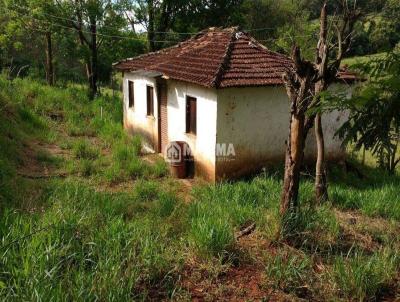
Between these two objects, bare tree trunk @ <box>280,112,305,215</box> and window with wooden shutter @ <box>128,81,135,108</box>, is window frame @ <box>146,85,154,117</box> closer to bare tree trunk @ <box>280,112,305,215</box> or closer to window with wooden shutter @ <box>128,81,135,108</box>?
window with wooden shutter @ <box>128,81,135,108</box>

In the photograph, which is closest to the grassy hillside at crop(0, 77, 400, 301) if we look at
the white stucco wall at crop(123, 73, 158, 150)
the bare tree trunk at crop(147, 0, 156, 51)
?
the white stucco wall at crop(123, 73, 158, 150)

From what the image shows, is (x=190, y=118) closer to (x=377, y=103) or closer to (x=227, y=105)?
(x=227, y=105)

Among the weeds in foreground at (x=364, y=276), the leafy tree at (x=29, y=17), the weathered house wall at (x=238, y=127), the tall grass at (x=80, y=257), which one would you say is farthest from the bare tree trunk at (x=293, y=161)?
the leafy tree at (x=29, y=17)

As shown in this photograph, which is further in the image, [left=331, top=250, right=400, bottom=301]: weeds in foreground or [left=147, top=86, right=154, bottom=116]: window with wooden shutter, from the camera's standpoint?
[left=147, top=86, right=154, bottom=116]: window with wooden shutter

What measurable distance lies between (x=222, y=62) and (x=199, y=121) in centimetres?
176

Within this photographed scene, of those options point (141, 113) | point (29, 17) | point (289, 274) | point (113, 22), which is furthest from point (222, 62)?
point (29, 17)

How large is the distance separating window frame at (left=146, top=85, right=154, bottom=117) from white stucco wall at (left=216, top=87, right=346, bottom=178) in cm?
468

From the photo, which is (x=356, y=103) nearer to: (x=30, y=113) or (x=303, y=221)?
(x=303, y=221)

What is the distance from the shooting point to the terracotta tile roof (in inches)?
413

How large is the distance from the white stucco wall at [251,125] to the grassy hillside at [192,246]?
184 centimetres

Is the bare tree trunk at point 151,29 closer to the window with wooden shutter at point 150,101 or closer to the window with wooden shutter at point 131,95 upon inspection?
the window with wooden shutter at point 131,95

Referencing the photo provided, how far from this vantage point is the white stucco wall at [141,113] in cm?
1430

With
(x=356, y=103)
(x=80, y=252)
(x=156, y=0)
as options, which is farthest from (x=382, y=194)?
(x=156, y=0)

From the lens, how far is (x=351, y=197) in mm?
8062
